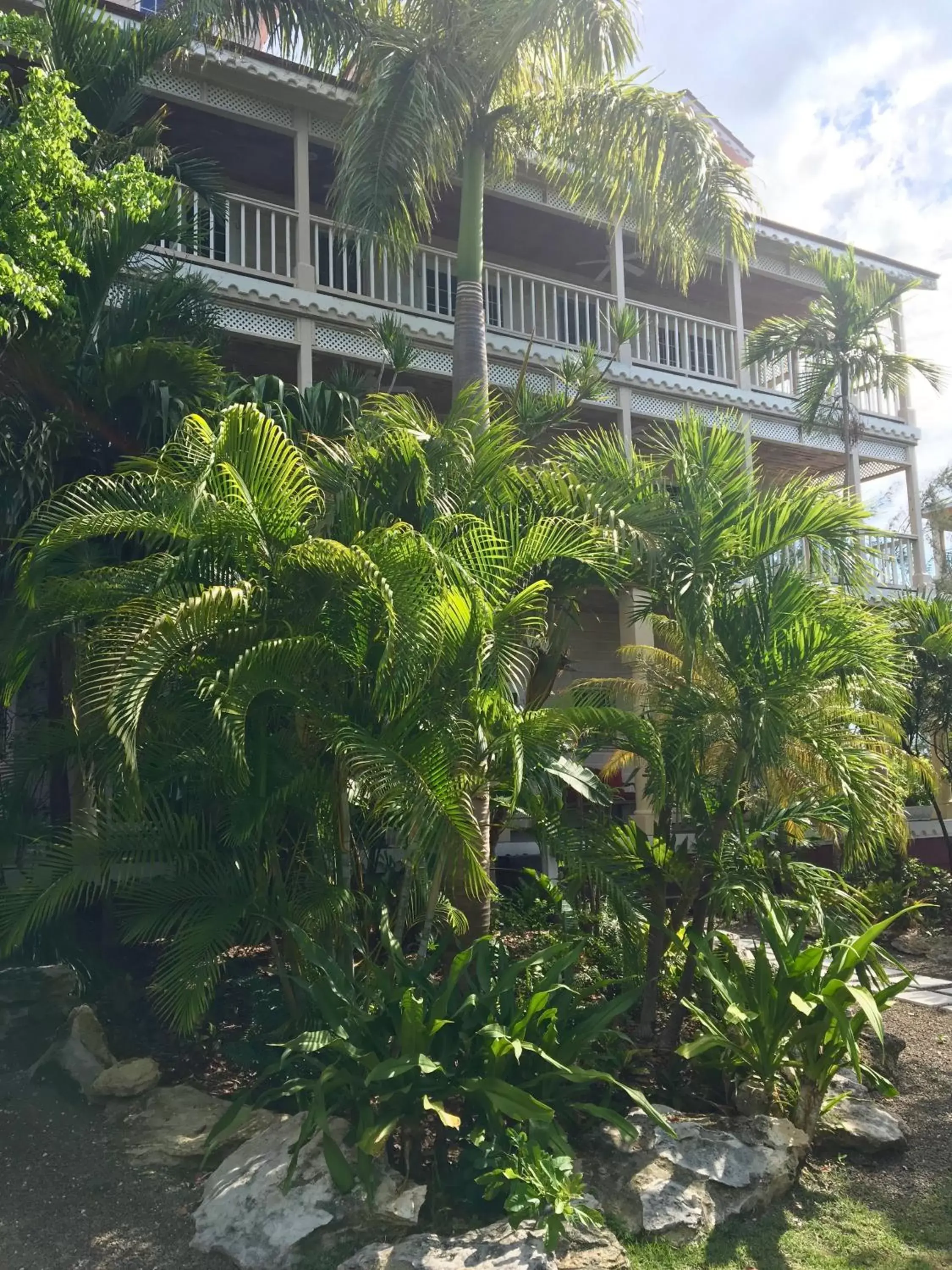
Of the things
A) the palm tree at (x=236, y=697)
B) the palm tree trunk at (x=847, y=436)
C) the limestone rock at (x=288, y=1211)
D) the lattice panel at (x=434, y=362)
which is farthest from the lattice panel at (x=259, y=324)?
the limestone rock at (x=288, y=1211)

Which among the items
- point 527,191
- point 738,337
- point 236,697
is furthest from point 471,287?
point 738,337

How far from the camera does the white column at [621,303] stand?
40.6ft

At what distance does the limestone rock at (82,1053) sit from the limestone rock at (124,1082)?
0.23 feet

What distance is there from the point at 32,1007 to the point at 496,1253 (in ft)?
12.5

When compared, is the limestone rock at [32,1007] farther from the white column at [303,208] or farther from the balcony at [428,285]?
the white column at [303,208]

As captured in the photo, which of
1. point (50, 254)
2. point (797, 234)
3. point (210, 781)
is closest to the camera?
point (210, 781)

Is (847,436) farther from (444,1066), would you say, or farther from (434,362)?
(444,1066)

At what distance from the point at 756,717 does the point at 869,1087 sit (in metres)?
2.28

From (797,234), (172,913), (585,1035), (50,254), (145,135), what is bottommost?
(585,1035)

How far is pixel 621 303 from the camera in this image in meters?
12.3

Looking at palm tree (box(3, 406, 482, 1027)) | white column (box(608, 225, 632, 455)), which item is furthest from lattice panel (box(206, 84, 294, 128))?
palm tree (box(3, 406, 482, 1027))

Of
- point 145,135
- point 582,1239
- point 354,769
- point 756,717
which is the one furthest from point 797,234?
point 582,1239

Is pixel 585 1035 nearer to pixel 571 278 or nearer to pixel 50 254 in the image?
pixel 50 254

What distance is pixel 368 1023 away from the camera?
15.4 ft
